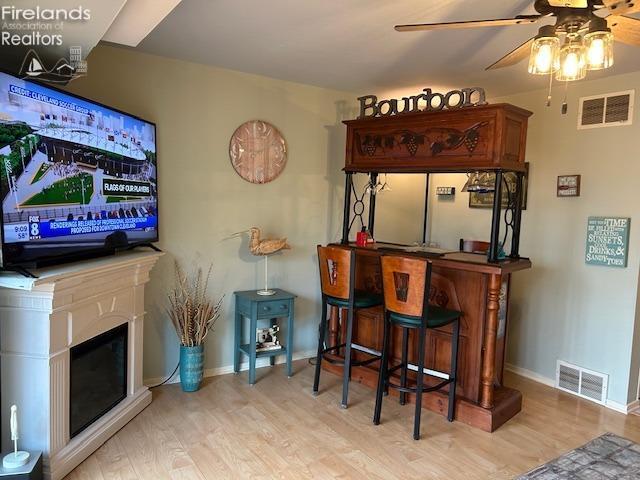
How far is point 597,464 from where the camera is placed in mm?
2672

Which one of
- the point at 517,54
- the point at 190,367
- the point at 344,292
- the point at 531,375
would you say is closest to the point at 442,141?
the point at 517,54

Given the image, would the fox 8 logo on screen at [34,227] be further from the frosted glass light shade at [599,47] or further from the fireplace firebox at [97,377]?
the frosted glass light shade at [599,47]

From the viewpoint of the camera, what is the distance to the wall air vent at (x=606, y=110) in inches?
134

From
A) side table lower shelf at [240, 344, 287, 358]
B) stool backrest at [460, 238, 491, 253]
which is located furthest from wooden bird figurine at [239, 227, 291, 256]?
stool backrest at [460, 238, 491, 253]

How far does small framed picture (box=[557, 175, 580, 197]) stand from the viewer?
3699 millimetres

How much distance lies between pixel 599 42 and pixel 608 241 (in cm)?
215

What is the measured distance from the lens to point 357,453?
272 centimetres

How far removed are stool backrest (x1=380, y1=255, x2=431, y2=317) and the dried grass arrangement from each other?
1.41 meters

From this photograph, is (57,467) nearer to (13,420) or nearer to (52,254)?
(13,420)

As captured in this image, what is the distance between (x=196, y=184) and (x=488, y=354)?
2439 millimetres

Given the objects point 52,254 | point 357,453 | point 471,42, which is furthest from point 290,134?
point 357,453

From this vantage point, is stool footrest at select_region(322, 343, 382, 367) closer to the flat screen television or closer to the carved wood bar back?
the carved wood bar back

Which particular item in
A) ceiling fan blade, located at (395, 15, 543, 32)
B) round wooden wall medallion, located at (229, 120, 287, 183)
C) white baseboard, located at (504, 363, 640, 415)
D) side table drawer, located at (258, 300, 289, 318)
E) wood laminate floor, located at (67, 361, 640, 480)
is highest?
ceiling fan blade, located at (395, 15, 543, 32)

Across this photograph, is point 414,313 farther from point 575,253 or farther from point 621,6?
point 621,6
